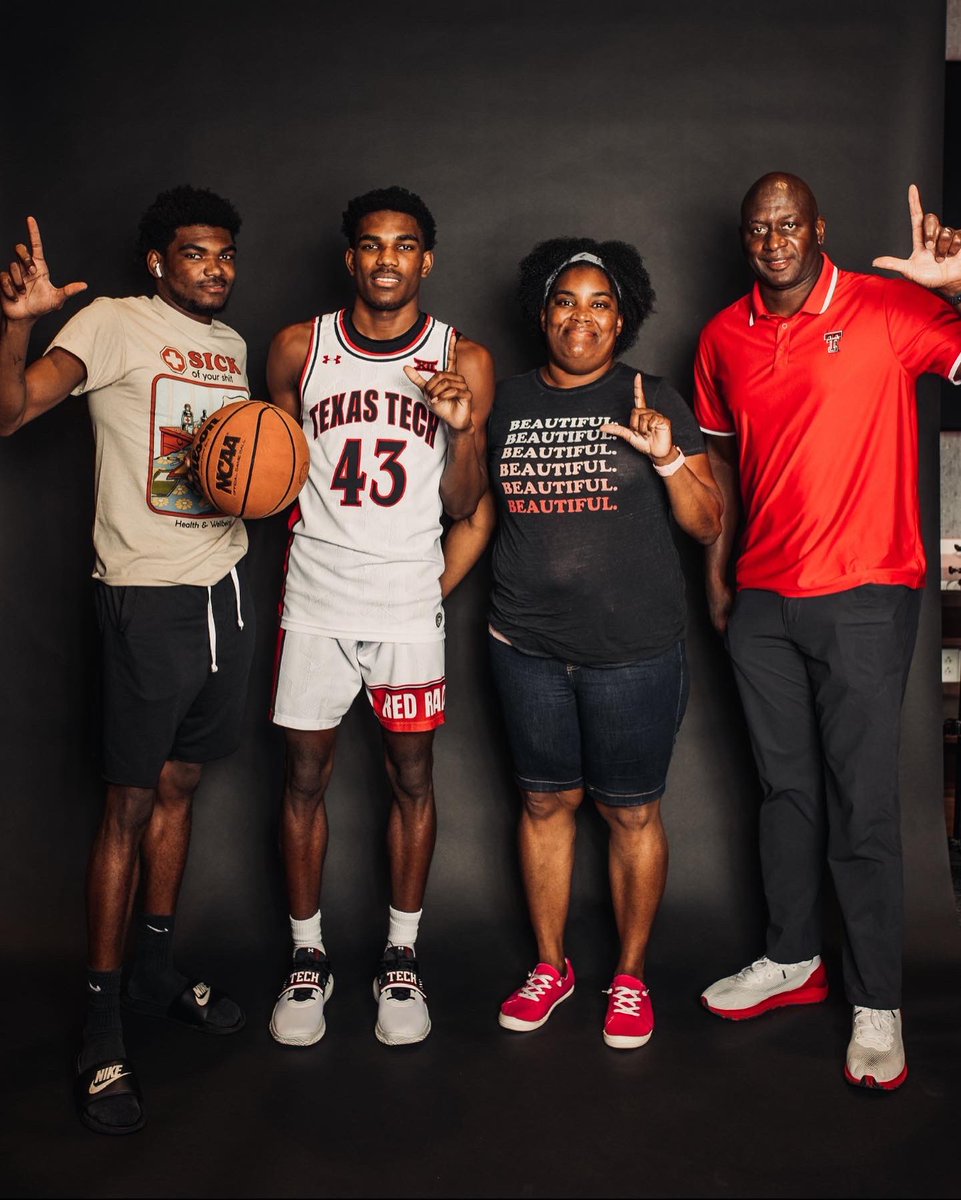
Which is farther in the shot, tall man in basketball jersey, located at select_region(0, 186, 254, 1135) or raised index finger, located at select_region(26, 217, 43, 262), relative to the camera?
tall man in basketball jersey, located at select_region(0, 186, 254, 1135)

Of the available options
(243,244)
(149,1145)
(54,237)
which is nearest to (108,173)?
(54,237)

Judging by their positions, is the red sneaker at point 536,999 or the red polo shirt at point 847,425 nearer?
the red polo shirt at point 847,425

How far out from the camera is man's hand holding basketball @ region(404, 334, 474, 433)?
2.28 meters

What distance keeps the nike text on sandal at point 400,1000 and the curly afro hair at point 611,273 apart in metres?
1.65

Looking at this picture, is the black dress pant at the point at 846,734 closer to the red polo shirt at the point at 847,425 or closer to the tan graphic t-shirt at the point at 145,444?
the red polo shirt at the point at 847,425

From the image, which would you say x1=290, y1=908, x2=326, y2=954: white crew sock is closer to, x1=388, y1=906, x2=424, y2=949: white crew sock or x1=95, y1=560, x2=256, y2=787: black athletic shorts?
x1=388, y1=906, x2=424, y2=949: white crew sock

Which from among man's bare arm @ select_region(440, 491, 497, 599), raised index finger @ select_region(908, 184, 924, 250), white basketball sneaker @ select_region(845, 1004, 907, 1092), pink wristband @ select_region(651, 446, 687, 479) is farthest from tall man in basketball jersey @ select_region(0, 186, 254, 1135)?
raised index finger @ select_region(908, 184, 924, 250)

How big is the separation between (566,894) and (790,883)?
1.88ft

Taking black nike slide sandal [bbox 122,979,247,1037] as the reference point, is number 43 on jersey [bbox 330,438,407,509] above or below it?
above

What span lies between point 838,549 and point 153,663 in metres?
1.64

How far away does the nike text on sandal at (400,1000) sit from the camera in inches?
95.9

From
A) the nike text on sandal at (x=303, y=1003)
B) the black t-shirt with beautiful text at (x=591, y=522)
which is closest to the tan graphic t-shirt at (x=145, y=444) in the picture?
the black t-shirt with beautiful text at (x=591, y=522)

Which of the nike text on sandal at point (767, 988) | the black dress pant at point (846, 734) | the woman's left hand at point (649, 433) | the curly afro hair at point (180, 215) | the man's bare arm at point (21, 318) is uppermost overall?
the curly afro hair at point (180, 215)

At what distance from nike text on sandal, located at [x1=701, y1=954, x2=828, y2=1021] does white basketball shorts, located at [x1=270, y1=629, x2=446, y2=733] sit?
40.4 inches
